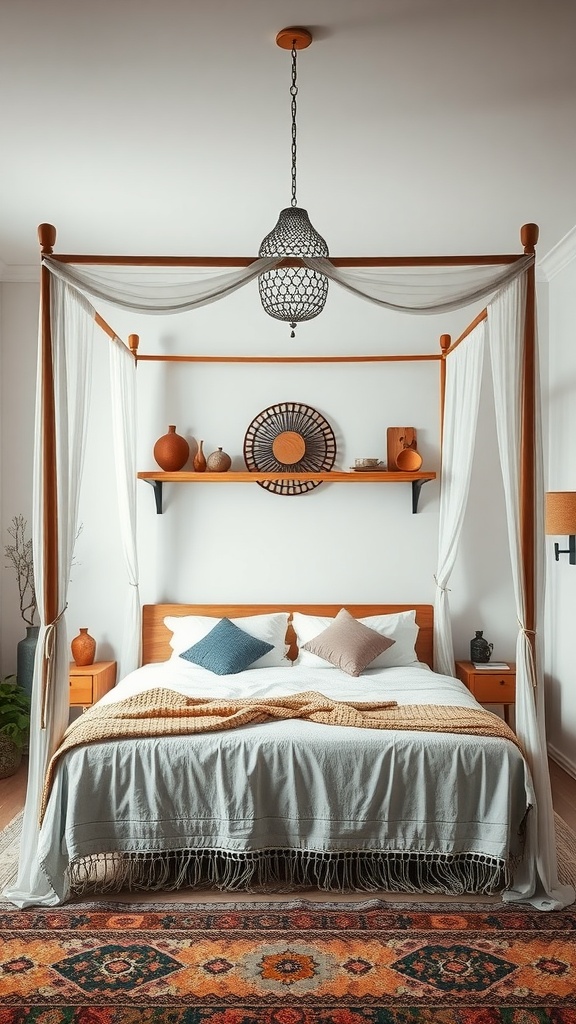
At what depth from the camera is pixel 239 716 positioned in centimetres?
343

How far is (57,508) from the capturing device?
131 inches

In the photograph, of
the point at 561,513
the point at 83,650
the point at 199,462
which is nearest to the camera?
the point at 561,513

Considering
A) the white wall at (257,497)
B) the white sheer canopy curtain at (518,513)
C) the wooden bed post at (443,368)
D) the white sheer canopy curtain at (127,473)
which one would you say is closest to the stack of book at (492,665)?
the white wall at (257,497)

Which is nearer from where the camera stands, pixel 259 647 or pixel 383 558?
pixel 259 647

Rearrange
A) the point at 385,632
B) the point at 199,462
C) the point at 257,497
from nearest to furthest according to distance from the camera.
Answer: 1. the point at 385,632
2. the point at 199,462
3. the point at 257,497

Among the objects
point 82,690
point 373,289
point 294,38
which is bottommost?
point 82,690

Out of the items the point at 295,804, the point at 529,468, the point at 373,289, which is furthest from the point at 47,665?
the point at 529,468

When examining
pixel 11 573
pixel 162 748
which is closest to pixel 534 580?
pixel 162 748

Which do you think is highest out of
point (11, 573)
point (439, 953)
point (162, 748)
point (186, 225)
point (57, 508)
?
point (186, 225)

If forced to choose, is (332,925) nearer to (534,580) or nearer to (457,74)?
(534,580)

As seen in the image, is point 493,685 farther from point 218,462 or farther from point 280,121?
point 280,121

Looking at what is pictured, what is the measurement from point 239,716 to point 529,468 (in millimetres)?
1535

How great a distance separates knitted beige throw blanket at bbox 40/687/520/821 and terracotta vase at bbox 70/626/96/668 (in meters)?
1.28

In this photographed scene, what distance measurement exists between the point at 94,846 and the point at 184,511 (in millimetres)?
2455
